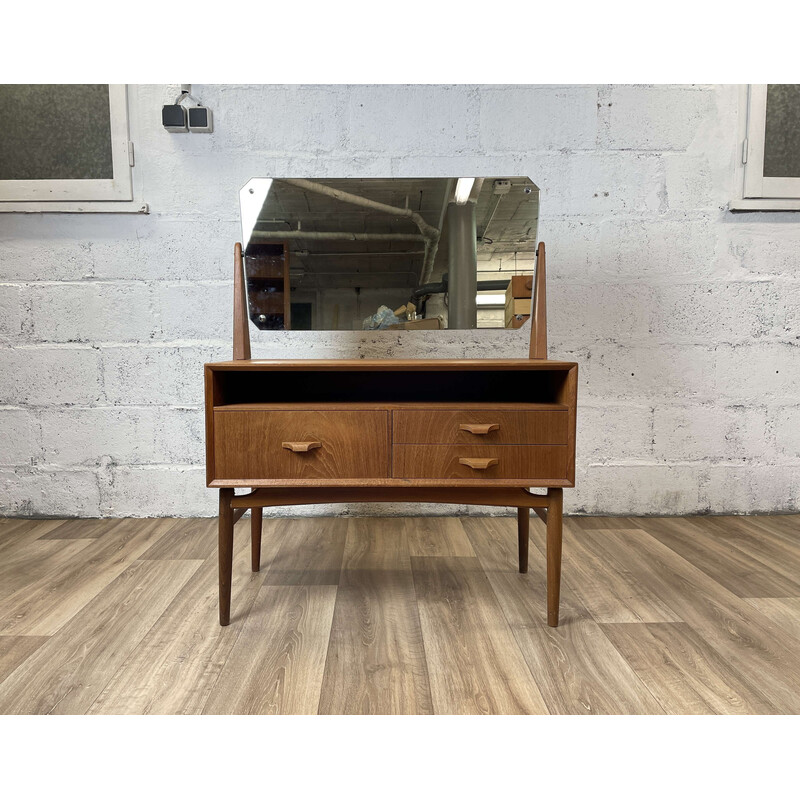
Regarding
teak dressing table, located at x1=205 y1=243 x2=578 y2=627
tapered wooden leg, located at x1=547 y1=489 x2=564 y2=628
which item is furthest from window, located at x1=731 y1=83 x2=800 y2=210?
tapered wooden leg, located at x1=547 y1=489 x2=564 y2=628

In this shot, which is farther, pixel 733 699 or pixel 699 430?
pixel 699 430

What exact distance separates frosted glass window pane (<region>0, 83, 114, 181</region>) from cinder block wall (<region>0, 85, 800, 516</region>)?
15cm

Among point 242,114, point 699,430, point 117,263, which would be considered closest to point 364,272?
point 242,114

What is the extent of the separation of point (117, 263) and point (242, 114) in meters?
0.78

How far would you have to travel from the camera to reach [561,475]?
1.45 meters

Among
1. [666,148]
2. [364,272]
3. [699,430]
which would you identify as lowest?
[699,430]

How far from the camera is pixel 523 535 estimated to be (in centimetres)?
184

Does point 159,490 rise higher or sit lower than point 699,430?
lower

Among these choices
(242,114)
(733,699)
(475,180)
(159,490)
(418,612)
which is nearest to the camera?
(733,699)

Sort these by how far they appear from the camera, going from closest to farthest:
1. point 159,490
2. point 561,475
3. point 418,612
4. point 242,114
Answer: point 561,475, point 418,612, point 242,114, point 159,490

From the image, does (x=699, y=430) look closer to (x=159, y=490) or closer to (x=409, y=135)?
(x=409, y=135)

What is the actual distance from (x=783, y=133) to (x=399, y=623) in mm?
2440

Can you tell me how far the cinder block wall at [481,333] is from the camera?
233cm

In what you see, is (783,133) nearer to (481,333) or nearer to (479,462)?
(481,333)
